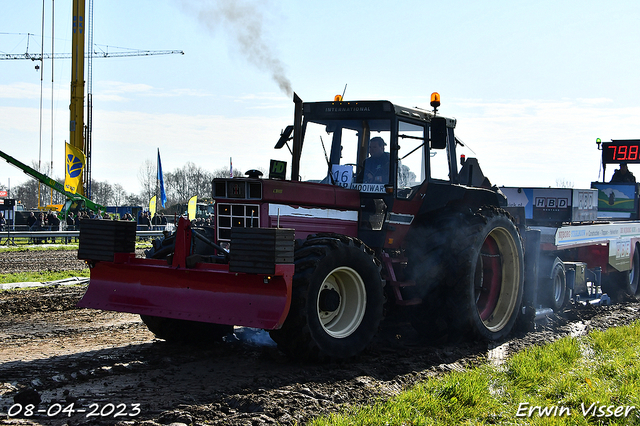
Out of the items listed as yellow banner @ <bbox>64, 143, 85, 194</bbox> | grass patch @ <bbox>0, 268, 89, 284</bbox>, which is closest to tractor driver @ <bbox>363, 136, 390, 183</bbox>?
grass patch @ <bbox>0, 268, 89, 284</bbox>

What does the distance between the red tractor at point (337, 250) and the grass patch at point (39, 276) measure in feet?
25.4

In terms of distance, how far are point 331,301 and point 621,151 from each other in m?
13.1

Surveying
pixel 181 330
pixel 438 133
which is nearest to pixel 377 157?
pixel 438 133

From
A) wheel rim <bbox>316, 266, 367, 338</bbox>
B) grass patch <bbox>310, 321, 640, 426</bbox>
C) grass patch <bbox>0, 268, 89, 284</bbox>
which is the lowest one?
grass patch <bbox>310, 321, 640, 426</bbox>

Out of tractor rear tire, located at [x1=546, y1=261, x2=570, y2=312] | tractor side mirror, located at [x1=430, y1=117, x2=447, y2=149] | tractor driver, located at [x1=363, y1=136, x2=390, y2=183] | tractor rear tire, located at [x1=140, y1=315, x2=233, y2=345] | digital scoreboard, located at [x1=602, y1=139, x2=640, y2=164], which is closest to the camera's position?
tractor rear tire, located at [x1=140, y1=315, x2=233, y2=345]

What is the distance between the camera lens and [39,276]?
14.1 m

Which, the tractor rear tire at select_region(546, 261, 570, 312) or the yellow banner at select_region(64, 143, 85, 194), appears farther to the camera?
the yellow banner at select_region(64, 143, 85, 194)

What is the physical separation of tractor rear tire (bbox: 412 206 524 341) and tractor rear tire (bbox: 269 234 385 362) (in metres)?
1.32

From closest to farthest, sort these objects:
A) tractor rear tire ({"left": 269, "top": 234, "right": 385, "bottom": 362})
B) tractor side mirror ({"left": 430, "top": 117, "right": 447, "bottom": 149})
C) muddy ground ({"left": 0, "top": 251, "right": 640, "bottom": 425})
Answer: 1. muddy ground ({"left": 0, "top": 251, "right": 640, "bottom": 425})
2. tractor rear tire ({"left": 269, "top": 234, "right": 385, "bottom": 362})
3. tractor side mirror ({"left": 430, "top": 117, "right": 447, "bottom": 149})

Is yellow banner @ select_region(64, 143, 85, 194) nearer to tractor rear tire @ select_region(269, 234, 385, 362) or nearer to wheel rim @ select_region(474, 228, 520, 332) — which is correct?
wheel rim @ select_region(474, 228, 520, 332)

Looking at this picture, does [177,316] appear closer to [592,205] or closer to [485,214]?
[485,214]

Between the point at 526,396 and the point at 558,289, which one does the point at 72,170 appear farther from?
the point at 526,396

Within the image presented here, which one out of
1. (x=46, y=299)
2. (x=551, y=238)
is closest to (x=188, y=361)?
(x=46, y=299)

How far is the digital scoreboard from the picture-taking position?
1630 centimetres
